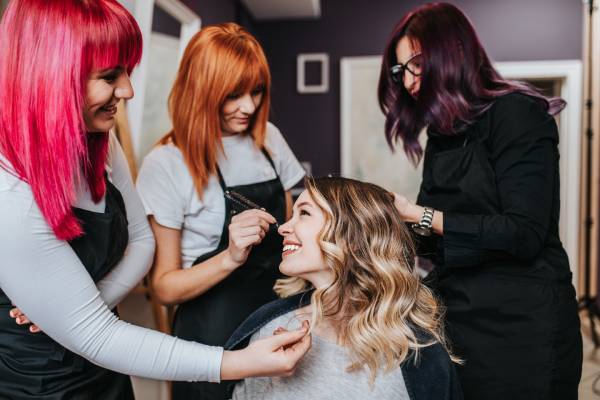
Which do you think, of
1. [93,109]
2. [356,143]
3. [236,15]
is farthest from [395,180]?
[93,109]

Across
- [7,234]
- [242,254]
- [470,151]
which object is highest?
[470,151]

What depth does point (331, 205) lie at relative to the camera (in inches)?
51.4

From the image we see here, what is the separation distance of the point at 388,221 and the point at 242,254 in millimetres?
367

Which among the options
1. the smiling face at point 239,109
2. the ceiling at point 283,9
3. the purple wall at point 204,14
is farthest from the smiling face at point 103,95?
the ceiling at point 283,9

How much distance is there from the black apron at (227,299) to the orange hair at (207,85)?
0.29 feet

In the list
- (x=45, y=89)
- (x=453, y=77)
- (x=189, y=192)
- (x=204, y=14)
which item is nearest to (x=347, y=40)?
(x=204, y=14)

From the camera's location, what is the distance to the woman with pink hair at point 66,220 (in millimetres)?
889

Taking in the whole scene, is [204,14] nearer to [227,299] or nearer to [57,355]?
[227,299]

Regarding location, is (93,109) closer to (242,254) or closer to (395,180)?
(242,254)

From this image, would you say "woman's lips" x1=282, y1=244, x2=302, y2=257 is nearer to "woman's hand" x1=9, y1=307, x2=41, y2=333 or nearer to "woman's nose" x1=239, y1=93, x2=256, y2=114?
"woman's nose" x1=239, y1=93, x2=256, y2=114

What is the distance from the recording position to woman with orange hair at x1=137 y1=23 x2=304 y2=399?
1.42m

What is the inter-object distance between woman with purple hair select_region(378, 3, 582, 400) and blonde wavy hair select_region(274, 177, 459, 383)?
0.07 meters

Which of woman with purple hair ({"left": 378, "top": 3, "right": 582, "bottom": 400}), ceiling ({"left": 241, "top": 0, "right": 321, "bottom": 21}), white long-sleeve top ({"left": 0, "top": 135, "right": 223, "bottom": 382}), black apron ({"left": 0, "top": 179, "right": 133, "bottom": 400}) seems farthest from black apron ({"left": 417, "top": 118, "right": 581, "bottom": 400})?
ceiling ({"left": 241, "top": 0, "right": 321, "bottom": 21})

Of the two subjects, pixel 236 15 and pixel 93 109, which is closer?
pixel 93 109
